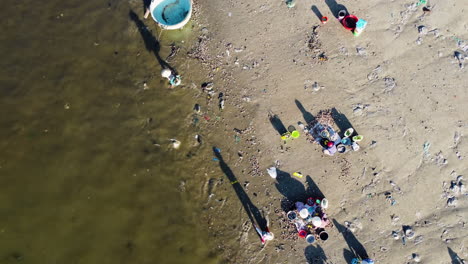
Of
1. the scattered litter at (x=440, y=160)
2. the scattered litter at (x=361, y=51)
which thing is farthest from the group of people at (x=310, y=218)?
the scattered litter at (x=361, y=51)

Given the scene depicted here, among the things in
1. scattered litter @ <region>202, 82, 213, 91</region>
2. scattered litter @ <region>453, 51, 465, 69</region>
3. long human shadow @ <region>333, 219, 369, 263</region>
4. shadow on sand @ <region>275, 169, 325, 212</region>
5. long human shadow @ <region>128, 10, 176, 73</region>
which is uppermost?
long human shadow @ <region>128, 10, 176, 73</region>

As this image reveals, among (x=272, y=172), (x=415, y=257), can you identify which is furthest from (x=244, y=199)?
(x=415, y=257)

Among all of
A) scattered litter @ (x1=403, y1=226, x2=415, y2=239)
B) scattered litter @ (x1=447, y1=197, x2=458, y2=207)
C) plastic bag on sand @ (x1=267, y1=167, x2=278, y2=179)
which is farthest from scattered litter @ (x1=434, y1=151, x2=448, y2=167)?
plastic bag on sand @ (x1=267, y1=167, x2=278, y2=179)

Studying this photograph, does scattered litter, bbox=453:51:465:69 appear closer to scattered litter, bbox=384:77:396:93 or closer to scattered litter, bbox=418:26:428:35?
scattered litter, bbox=418:26:428:35

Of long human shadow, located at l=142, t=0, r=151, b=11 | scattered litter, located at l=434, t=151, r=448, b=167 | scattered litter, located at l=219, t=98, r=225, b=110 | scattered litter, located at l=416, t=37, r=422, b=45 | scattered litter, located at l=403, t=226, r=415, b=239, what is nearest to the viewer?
scattered litter, located at l=403, t=226, r=415, b=239

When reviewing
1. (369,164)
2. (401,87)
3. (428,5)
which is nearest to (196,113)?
(369,164)

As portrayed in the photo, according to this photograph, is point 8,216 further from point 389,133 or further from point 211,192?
point 389,133

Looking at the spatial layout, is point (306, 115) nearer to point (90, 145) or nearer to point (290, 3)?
point (290, 3)
